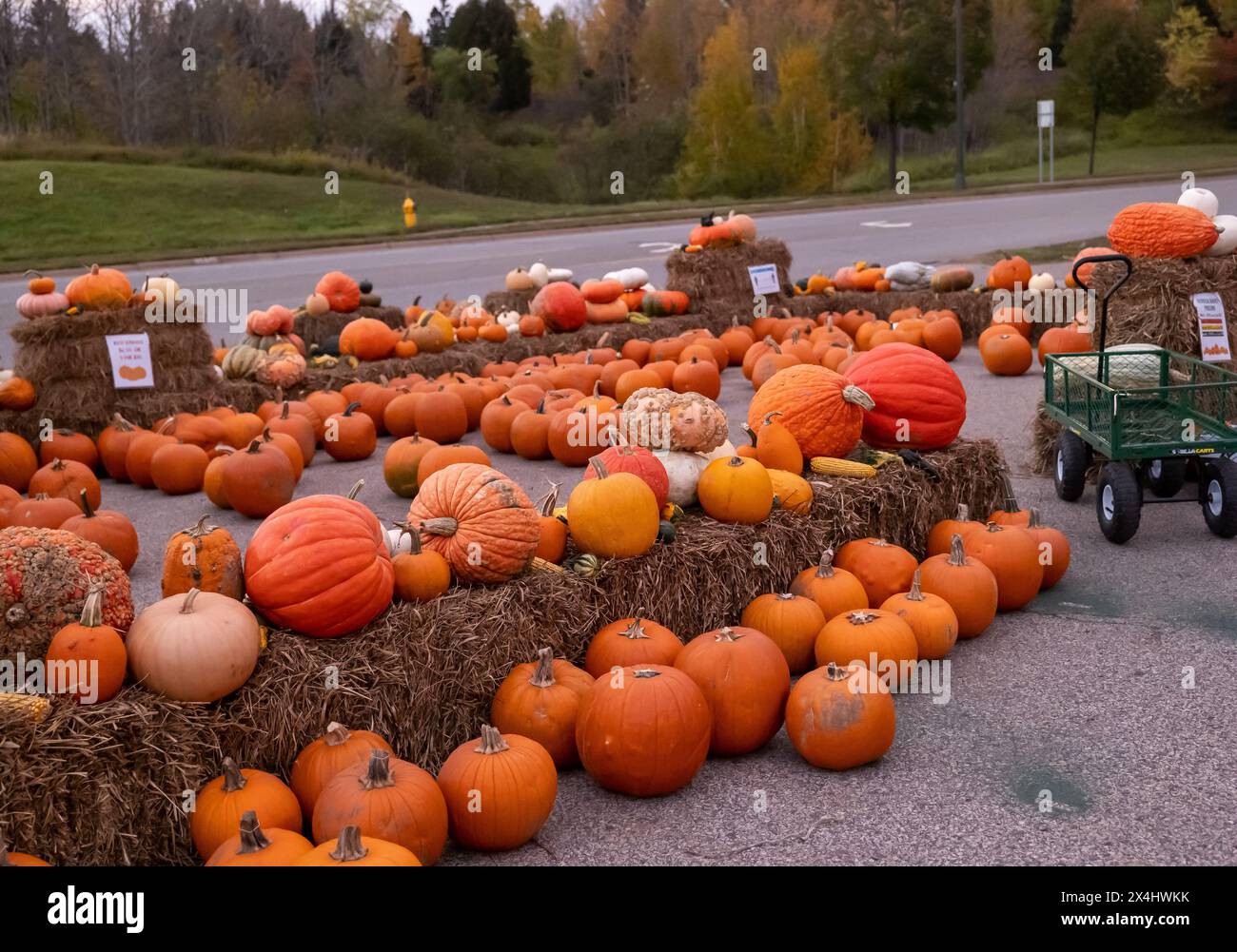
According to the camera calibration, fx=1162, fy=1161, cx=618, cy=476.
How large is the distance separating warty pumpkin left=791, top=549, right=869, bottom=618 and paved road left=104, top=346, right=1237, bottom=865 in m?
0.42

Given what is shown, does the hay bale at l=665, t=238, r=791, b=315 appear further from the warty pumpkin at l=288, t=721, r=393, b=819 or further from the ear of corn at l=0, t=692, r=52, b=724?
the ear of corn at l=0, t=692, r=52, b=724

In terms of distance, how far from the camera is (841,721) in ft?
11.2

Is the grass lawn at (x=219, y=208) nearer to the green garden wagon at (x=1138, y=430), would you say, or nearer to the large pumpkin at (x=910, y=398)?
the large pumpkin at (x=910, y=398)

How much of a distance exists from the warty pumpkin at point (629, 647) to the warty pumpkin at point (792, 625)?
0.36 meters

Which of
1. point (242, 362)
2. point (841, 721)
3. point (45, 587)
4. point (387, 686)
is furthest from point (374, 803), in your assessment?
point (242, 362)

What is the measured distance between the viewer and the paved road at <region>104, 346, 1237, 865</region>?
304cm

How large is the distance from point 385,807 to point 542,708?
724 millimetres

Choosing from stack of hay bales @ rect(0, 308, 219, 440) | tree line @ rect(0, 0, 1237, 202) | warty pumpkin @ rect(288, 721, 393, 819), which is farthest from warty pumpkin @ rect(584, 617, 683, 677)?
tree line @ rect(0, 0, 1237, 202)

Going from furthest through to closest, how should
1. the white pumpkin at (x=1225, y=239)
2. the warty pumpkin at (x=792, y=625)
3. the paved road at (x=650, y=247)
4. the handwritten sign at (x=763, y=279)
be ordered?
the paved road at (x=650, y=247) → the handwritten sign at (x=763, y=279) → the white pumpkin at (x=1225, y=239) → the warty pumpkin at (x=792, y=625)

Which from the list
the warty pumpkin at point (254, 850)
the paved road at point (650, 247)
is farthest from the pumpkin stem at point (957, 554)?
the paved road at point (650, 247)

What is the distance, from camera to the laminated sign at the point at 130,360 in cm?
761

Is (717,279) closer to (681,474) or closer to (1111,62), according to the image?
(681,474)

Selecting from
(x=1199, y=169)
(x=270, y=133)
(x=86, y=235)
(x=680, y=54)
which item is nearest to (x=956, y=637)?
(x=86, y=235)

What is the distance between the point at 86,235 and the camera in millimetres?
25844
